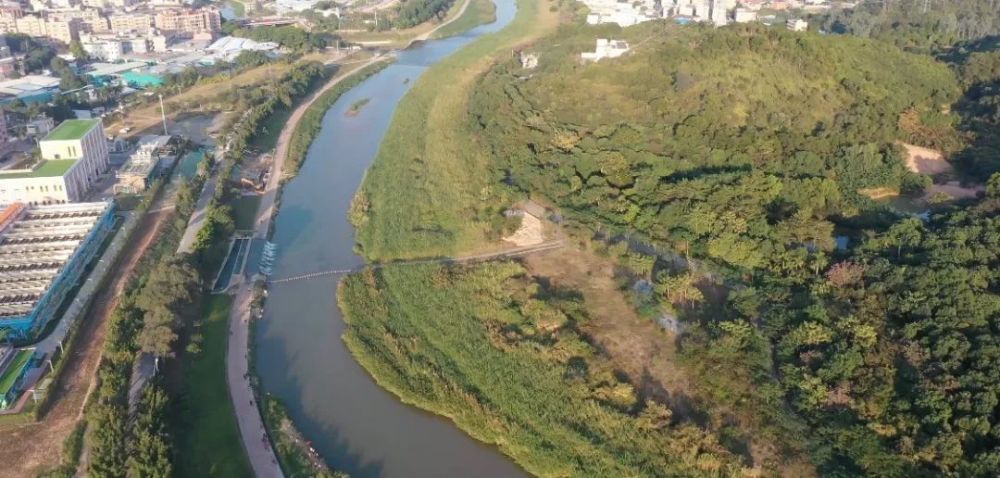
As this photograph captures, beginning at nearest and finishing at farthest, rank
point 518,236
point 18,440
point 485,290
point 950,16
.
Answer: point 18,440 < point 485,290 < point 518,236 < point 950,16

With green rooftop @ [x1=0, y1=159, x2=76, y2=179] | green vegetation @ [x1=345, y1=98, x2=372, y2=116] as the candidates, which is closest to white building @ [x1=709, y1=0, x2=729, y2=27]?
green vegetation @ [x1=345, y1=98, x2=372, y2=116]

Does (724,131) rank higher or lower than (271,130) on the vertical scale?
higher

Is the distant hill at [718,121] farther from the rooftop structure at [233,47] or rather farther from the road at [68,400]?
the rooftop structure at [233,47]

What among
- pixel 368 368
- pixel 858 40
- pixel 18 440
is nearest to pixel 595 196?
pixel 368 368

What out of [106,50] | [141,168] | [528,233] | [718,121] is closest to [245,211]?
[141,168]

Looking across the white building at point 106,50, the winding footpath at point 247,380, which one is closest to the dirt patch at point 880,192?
the winding footpath at point 247,380

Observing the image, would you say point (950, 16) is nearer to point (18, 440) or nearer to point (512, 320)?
point (512, 320)

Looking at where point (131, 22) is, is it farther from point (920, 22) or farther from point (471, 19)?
point (920, 22)
